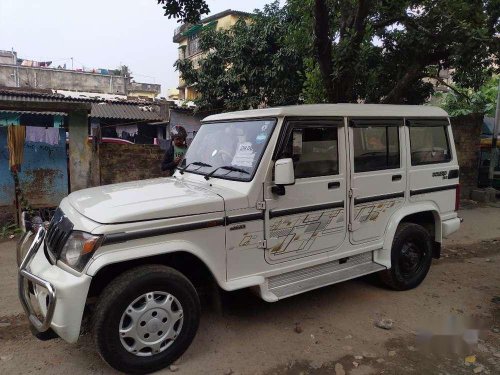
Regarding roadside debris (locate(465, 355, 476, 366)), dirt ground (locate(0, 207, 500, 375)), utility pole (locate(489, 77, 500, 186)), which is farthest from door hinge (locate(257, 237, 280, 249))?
utility pole (locate(489, 77, 500, 186))

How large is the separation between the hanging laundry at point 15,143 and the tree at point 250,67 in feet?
23.8

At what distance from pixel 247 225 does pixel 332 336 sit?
1.28 metres

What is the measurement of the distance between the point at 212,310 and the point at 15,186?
466 cm

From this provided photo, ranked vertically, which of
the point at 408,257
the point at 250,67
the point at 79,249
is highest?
the point at 250,67

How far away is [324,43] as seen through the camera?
6.31 metres

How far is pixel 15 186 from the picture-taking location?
22.2 feet

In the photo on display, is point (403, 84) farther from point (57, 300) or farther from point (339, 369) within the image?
point (57, 300)

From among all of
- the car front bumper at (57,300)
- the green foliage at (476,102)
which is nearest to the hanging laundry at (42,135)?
the car front bumper at (57,300)

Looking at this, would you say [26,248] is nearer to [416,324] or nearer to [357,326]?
[357,326]

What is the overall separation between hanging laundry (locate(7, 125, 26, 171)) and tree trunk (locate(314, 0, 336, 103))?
4.98 meters

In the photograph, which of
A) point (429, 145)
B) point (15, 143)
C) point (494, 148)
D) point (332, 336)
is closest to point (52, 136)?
point (15, 143)

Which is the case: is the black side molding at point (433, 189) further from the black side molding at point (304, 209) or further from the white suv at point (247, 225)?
the black side molding at point (304, 209)

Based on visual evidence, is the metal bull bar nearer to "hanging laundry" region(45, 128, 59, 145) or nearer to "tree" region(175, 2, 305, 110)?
"hanging laundry" region(45, 128, 59, 145)

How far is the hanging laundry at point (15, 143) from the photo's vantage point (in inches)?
264
